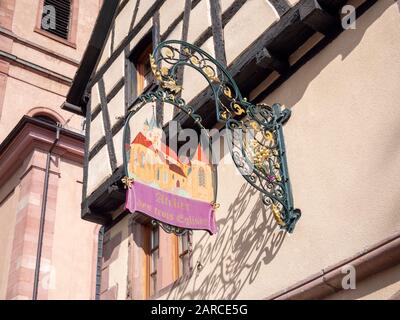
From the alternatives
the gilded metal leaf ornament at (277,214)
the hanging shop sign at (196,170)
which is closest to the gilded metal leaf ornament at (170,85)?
the hanging shop sign at (196,170)

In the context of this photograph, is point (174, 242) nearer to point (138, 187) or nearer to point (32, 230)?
point (138, 187)

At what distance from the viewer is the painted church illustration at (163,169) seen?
5.61 meters

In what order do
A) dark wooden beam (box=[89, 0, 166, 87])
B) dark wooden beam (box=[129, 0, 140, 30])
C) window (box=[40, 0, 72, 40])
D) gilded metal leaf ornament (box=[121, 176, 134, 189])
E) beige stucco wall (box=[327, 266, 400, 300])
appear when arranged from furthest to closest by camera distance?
window (box=[40, 0, 72, 40]) < dark wooden beam (box=[129, 0, 140, 30]) < dark wooden beam (box=[89, 0, 166, 87]) < gilded metal leaf ornament (box=[121, 176, 134, 189]) < beige stucco wall (box=[327, 266, 400, 300])

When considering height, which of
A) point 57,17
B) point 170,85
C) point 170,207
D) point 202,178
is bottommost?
point 170,207

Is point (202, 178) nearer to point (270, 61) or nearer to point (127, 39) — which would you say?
point (270, 61)

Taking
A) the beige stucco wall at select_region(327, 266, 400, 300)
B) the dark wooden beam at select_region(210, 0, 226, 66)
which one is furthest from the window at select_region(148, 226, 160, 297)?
the beige stucco wall at select_region(327, 266, 400, 300)

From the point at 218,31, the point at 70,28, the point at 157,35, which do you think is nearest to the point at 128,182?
the point at 218,31

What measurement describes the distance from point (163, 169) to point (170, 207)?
391 millimetres

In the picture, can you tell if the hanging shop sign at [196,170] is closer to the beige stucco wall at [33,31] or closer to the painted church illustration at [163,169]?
the painted church illustration at [163,169]

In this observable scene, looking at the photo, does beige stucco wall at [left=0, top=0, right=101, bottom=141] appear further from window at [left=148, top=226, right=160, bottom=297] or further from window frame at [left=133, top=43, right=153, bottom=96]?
window at [left=148, top=226, right=160, bottom=297]

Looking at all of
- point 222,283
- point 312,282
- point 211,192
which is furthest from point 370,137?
point 222,283

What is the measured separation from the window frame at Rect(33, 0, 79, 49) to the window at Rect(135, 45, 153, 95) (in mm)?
11241

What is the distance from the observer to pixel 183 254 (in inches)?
280

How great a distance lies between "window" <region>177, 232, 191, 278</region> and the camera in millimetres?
6910
